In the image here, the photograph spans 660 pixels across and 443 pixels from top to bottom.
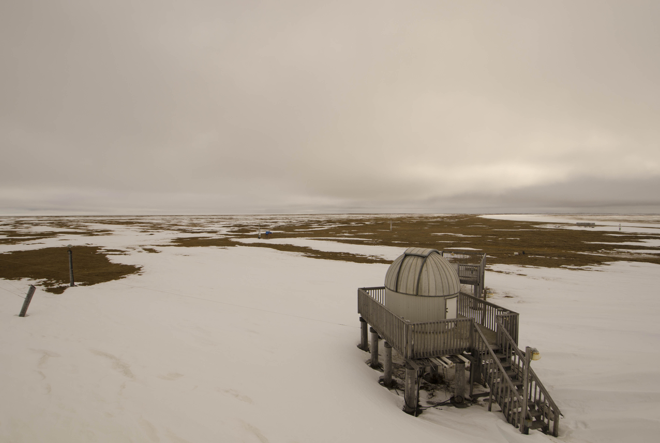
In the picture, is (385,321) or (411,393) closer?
(411,393)

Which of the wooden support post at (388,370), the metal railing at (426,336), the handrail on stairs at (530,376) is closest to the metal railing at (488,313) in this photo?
the handrail on stairs at (530,376)

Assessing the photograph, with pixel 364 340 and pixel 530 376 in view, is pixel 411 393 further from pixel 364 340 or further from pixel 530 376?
pixel 364 340

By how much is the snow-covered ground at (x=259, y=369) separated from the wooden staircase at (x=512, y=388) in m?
0.37

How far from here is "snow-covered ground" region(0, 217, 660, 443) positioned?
7.21 m

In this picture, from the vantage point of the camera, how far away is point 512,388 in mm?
8086

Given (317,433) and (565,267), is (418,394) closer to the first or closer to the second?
(317,433)

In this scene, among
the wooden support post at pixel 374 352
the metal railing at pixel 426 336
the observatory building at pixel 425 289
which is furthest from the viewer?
the wooden support post at pixel 374 352

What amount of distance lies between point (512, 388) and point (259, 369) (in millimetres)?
7695

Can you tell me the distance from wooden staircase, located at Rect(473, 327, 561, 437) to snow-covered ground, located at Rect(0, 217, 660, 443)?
367 millimetres

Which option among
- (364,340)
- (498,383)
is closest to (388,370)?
(364,340)

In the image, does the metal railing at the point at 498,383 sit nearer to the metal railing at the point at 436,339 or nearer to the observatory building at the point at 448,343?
the observatory building at the point at 448,343

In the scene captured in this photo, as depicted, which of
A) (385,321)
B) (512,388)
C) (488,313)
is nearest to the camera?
(512,388)

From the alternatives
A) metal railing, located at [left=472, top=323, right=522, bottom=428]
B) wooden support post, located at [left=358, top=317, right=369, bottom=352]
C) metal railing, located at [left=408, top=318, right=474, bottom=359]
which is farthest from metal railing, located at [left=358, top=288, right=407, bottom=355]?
metal railing, located at [left=472, top=323, right=522, bottom=428]

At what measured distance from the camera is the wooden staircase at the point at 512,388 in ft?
25.7
